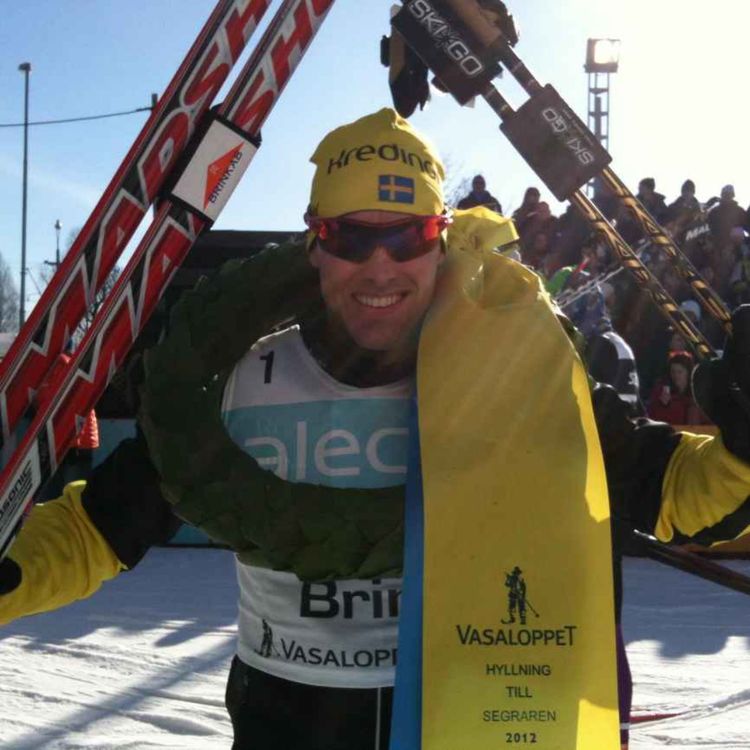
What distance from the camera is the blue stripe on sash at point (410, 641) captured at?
145 centimetres

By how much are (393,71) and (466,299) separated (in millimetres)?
1251

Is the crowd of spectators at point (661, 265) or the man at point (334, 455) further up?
the crowd of spectators at point (661, 265)

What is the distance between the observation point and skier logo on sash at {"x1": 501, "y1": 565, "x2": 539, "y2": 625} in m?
1.44

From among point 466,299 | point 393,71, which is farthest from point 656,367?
point 466,299

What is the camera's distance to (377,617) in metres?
1.65

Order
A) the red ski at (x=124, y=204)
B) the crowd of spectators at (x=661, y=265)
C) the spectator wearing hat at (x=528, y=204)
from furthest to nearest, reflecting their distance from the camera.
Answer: the spectator wearing hat at (x=528, y=204), the crowd of spectators at (x=661, y=265), the red ski at (x=124, y=204)

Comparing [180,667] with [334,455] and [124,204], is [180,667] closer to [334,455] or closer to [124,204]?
[124,204]

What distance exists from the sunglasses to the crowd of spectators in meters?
5.57

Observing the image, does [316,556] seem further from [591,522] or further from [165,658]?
[165,658]

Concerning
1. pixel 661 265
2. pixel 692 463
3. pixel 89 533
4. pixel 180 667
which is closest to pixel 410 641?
pixel 692 463

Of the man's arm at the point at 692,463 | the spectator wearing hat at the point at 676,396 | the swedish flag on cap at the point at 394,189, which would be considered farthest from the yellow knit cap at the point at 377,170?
the spectator wearing hat at the point at 676,396

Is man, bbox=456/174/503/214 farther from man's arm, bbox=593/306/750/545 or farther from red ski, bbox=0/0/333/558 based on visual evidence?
man's arm, bbox=593/306/750/545

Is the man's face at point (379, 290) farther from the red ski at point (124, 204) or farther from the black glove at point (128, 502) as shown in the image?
the red ski at point (124, 204)

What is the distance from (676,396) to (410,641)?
20.3 feet
